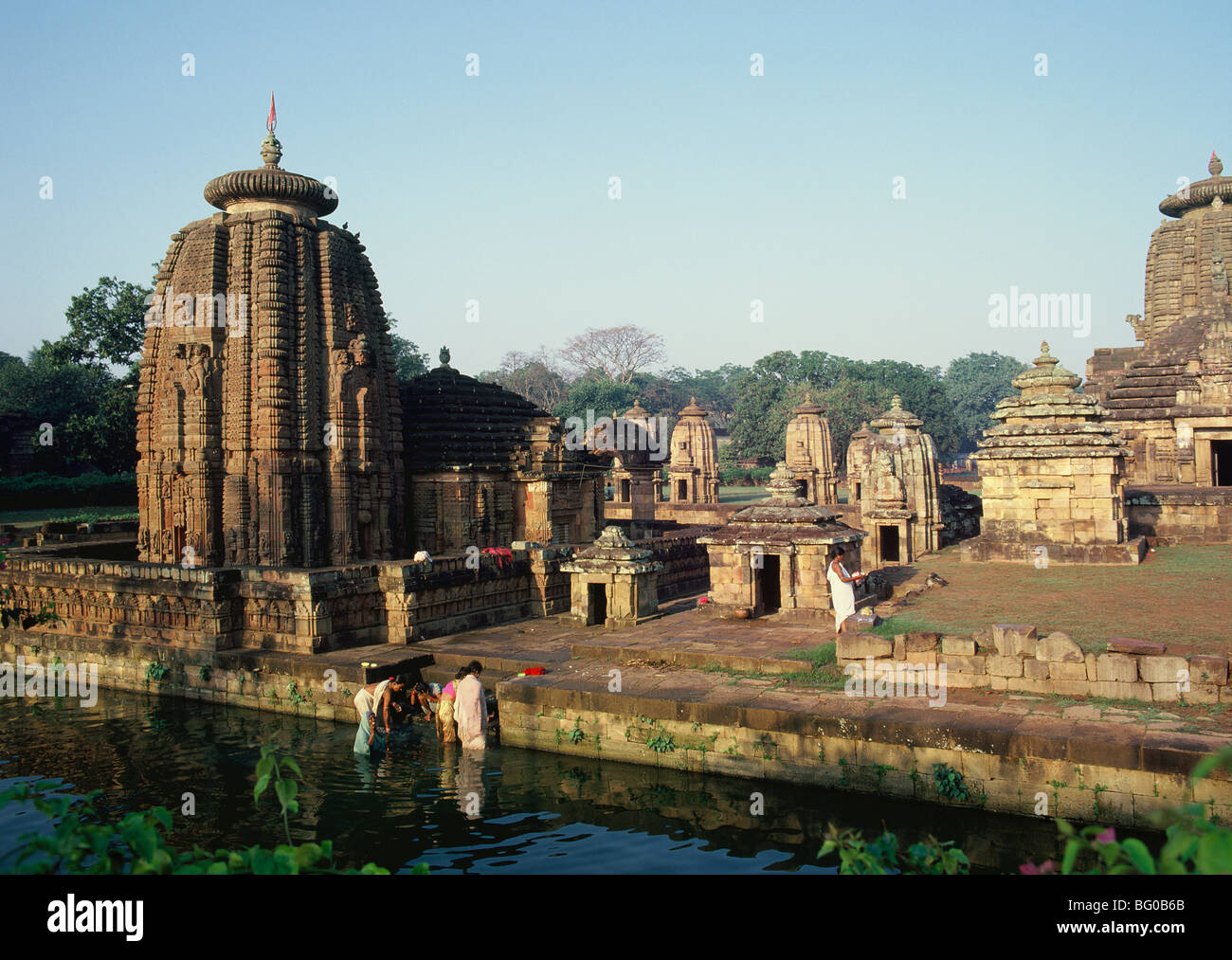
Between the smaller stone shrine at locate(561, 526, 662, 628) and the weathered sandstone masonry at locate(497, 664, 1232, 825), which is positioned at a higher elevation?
the smaller stone shrine at locate(561, 526, 662, 628)

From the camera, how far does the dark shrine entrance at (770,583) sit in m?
16.3

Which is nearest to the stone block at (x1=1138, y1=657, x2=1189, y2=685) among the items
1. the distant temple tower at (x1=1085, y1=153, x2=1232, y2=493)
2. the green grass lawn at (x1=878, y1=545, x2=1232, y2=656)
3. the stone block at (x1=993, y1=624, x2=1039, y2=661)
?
the green grass lawn at (x1=878, y1=545, x2=1232, y2=656)

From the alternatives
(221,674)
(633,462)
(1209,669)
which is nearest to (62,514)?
(633,462)

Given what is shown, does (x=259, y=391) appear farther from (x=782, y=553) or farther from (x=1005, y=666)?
(x=1005, y=666)

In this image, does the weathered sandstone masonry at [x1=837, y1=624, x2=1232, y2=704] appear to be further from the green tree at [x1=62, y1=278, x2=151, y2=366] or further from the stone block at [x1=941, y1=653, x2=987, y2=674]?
the green tree at [x1=62, y1=278, x2=151, y2=366]

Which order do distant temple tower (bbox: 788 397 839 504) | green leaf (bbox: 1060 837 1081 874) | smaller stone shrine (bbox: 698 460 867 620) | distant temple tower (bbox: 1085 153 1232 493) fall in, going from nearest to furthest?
green leaf (bbox: 1060 837 1081 874), smaller stone shrine (bbox: 698 460 867 620), distant temple tower (bbox: 1085 153 1232 493), distant temple tower (bbox: 788 397 839 504)

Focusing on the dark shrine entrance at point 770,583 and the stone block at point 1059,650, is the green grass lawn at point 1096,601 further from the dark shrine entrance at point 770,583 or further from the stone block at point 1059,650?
the dark shrine entrance at point 770,583

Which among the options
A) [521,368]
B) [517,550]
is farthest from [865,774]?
[521,368]

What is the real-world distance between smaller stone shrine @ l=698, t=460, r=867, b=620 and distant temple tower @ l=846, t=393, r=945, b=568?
15.9ft

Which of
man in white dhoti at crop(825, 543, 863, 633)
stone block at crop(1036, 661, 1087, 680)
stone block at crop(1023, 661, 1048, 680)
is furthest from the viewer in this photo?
man in white dhoti at crop(825, 543, 863, 633)

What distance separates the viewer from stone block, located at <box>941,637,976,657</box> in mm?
10320

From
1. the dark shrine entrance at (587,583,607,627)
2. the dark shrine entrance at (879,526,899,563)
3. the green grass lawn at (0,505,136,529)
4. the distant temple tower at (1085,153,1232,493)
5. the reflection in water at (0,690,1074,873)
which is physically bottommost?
the reflection in water at (0,690,1074,873)

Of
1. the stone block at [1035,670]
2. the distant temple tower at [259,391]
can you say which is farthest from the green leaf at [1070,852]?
the distant temple tower at [259,391]

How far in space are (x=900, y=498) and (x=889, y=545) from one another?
1338 mm
